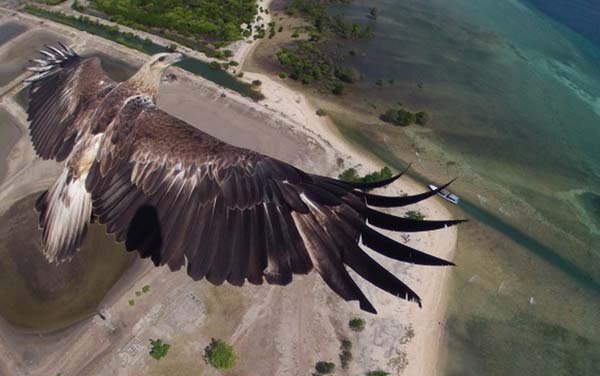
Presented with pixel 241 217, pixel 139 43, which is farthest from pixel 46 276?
pixel 139 43

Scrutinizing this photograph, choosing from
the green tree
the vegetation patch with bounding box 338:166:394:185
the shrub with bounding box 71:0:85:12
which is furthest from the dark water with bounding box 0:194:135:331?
the green tree

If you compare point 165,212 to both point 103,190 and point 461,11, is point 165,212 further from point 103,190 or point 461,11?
point 461,11

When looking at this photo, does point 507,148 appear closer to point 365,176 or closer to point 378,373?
point 365,176

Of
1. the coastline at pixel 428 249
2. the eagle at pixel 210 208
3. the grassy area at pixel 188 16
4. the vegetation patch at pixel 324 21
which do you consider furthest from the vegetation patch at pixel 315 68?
the eagle at pixel 210 208

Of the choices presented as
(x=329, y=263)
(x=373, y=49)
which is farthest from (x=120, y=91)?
(x=373, y=49)

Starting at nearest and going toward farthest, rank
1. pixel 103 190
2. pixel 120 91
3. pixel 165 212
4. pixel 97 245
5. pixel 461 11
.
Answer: pixel 165 212 → pixel 103 190 → pixel 120 91 → pixel 97 245 → pixel 461 11
